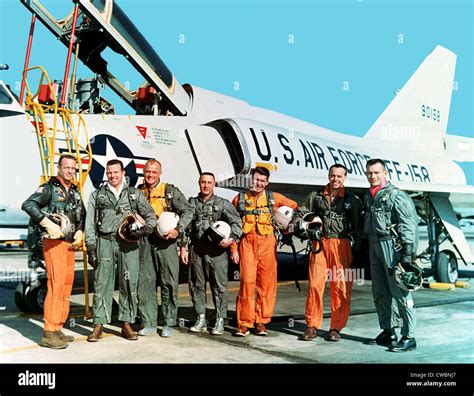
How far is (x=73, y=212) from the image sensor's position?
16.5 ft

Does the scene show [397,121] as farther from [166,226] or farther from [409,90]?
[166,226]

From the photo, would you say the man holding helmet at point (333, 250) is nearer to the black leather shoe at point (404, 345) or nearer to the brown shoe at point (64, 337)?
the black leather shoe at point (404, 345)

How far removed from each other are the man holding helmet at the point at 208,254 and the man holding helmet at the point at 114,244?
0.62 metres

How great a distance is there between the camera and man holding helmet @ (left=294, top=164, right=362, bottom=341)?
5.21 m

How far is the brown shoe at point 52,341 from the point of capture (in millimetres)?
4660

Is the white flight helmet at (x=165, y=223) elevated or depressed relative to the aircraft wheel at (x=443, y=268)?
elevated

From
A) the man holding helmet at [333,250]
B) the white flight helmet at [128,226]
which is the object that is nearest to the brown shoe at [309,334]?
the man holding helmet at [333,250]

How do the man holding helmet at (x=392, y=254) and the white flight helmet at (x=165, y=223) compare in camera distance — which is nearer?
the man holding helmet at (x=392, y=254)

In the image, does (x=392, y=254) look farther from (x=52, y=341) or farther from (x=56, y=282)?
(x=52, y=341)

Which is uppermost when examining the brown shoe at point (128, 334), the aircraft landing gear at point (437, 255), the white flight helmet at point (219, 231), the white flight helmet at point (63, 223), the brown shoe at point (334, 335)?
the white flight helmet at point (63, 223)

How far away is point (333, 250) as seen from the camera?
529cm

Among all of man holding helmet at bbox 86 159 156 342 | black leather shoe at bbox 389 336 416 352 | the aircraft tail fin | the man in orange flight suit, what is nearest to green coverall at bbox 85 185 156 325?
man holding helmet at bbox 86 159 156 342

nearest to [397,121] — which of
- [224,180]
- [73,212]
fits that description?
[224,180]

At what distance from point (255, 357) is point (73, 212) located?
88.3 inches
